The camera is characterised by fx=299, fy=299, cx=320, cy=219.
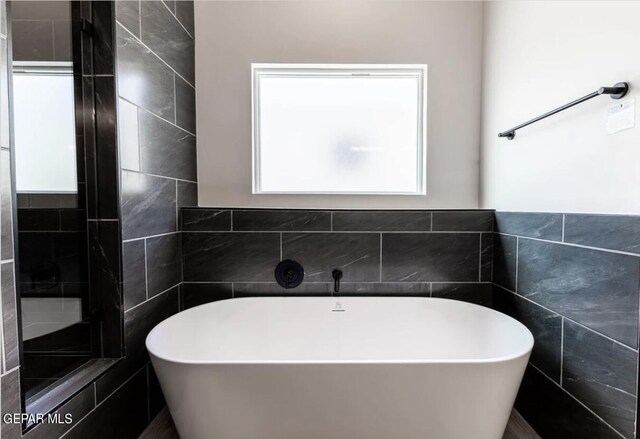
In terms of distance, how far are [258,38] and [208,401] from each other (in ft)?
6.78

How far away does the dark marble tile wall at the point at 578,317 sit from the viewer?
3.26 ft

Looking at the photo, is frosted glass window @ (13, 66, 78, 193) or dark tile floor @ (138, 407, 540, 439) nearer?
frosted glass window @ (13, 66, 78, 193)

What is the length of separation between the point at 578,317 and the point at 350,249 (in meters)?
1.11

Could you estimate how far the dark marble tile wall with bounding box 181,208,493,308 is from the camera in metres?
1.89

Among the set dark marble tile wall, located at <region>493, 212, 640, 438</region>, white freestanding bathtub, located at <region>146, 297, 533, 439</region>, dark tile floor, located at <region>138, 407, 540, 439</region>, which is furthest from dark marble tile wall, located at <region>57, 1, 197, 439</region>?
dark marble tile wall, located at <region>493, 212, 640, 438</region>

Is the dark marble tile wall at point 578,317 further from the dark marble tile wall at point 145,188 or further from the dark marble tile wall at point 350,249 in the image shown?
the dark marble tile wall at point 145,188

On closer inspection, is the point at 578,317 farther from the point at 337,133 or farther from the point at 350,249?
the point at 337,133

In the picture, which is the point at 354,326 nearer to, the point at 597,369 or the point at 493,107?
the point at 597,369

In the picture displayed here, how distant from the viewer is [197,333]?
5.22 feet

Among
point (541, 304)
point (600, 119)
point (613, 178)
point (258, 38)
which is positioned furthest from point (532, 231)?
point (258, 38)

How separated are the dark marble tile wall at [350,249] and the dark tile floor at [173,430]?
0.62m

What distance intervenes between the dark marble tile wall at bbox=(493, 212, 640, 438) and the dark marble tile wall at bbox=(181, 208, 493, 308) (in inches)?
11.1

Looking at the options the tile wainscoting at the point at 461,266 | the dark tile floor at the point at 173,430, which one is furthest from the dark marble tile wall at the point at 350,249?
the dark tile floor at the point at 173,430

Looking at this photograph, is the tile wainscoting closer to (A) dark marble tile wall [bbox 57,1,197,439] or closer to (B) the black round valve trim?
(B) the black round valve trim
